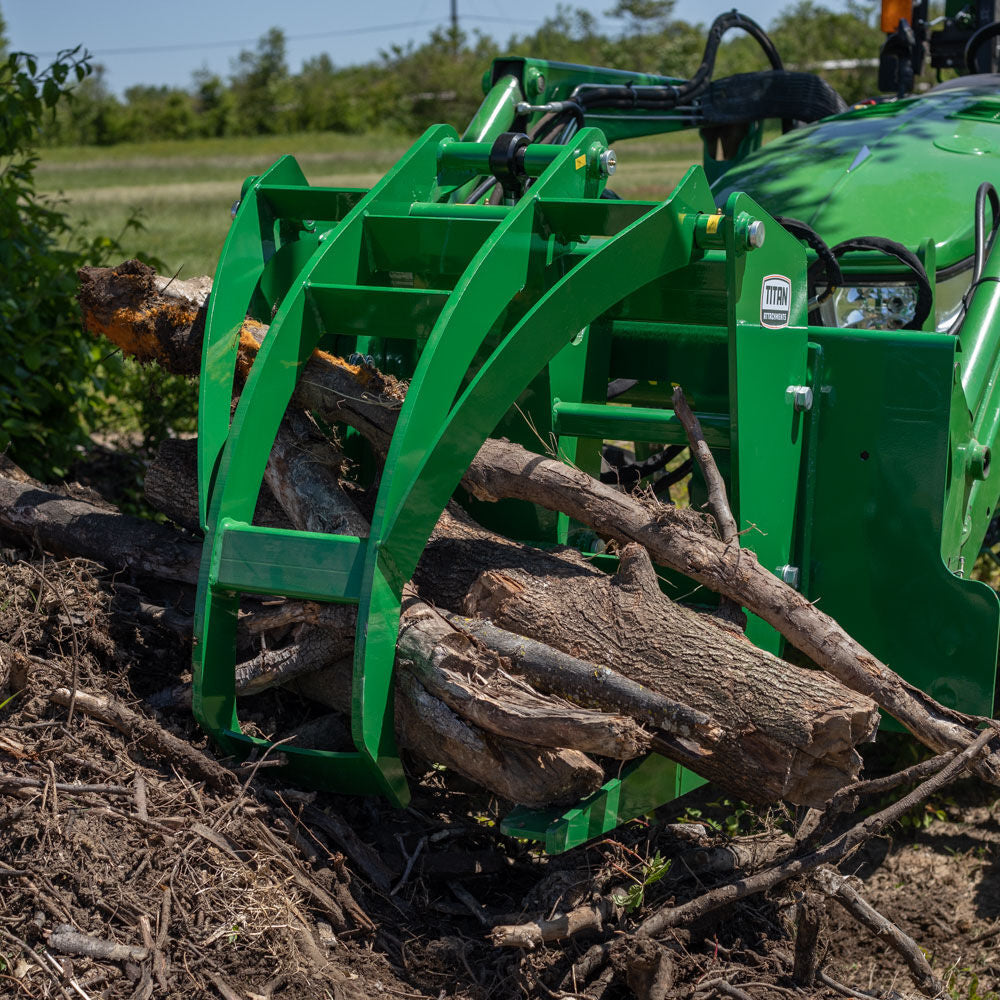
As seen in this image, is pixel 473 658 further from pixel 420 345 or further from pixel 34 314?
pixel 34 314

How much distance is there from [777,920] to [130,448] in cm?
394

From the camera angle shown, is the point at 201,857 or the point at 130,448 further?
the point at 130,448

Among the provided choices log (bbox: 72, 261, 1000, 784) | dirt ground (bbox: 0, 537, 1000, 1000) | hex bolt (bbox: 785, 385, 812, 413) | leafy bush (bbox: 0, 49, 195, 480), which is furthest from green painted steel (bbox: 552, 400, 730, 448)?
leafy bush (bbox: 0, 49, 195, 480)

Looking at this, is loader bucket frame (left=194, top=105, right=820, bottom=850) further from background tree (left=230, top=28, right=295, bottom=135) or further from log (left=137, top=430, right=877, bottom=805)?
background tree (left=230, top=28, right=295, bottom=135)

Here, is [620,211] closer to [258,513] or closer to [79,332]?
[258,513]

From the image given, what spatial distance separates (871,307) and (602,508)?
157cm

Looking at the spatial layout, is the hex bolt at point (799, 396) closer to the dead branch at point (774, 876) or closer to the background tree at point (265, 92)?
the dead branch at point (774, 876)

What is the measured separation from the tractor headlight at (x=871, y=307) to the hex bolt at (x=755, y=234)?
1.12m

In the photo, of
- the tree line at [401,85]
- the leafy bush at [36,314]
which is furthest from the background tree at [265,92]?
the leafy bush at [36,314]

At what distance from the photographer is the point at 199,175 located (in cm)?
3005

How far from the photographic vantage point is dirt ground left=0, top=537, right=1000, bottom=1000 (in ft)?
8.00

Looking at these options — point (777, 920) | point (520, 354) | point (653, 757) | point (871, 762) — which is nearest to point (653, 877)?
point (653, 757)

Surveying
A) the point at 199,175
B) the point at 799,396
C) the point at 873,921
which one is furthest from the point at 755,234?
the point at 199,175

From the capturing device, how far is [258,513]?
3.50 meters
